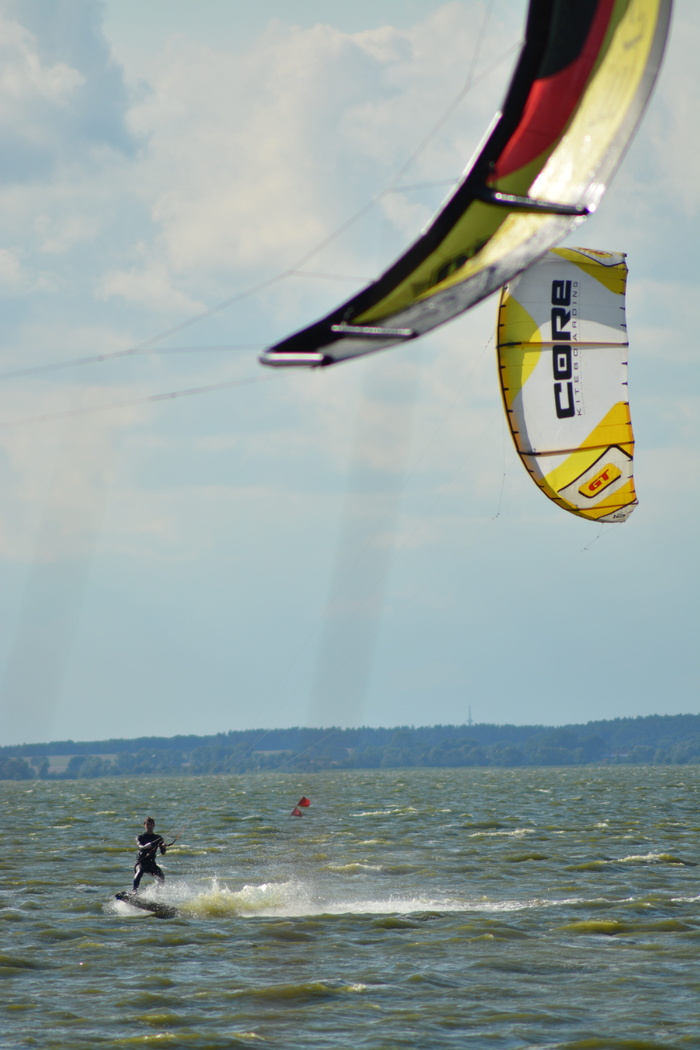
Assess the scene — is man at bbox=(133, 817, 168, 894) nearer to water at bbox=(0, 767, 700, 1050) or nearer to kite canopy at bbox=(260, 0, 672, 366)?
water at bbox=(0, 767, 700, 1050)

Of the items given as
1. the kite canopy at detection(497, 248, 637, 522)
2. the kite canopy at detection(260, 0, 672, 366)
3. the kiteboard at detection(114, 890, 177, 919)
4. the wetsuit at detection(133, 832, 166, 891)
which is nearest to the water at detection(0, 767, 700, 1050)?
the kiteboard at detection(114, 890, 177, 919)

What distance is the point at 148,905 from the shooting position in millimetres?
22609

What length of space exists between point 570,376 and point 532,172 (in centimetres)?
1337

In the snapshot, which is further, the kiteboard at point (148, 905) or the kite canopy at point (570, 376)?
the kite canopy at point (570, 376)

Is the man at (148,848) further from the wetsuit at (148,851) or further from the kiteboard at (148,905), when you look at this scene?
the kiteboard at (148,905)

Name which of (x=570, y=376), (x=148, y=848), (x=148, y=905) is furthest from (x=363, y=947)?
(x=570, y=376)

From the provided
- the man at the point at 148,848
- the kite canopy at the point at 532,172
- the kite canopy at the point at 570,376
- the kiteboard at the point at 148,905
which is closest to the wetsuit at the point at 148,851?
the man at the point at 148,848

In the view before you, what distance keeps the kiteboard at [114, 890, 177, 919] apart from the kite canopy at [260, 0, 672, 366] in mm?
16410

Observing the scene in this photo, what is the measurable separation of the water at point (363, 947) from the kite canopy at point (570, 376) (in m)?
8.47

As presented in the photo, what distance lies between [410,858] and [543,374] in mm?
15003

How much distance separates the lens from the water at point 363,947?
1457 centimetres

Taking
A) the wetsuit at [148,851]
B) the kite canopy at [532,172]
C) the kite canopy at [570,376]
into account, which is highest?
the kite canopy at [570,376]

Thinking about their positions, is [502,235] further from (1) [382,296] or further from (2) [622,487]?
(2) [622,487]

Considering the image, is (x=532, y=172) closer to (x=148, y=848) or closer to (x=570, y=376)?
(x=570, y=376)
